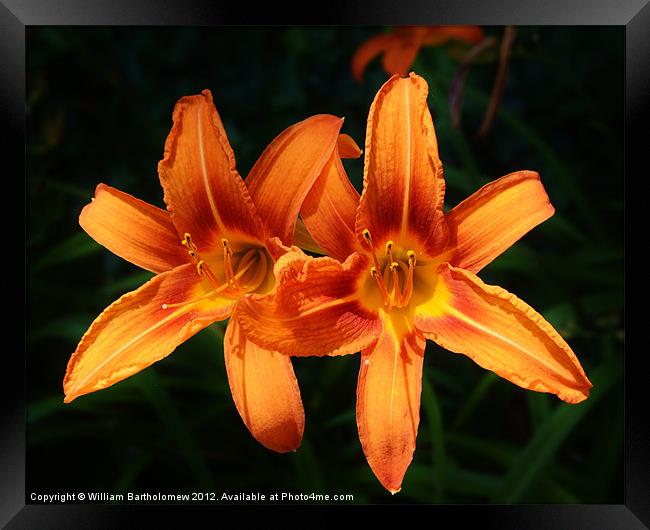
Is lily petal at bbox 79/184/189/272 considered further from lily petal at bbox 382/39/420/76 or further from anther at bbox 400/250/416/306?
lily petal at bbox 382/39/420/76

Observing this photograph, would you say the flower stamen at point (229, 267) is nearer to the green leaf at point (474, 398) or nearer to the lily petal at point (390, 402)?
the lily petal at point (390, 402)

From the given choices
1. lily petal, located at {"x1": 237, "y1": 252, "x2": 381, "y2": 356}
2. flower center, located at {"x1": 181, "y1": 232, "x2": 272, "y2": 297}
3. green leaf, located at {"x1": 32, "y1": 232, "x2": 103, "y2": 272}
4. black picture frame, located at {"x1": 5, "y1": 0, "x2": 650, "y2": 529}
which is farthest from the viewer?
green leaf, located at {"x1": 32, "y1": 232, "x2": 103, "y2": 272}

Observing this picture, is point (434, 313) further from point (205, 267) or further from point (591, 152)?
point (591, 152)

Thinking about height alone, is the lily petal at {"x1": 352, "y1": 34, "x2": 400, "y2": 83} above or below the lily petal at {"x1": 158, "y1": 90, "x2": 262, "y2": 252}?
above

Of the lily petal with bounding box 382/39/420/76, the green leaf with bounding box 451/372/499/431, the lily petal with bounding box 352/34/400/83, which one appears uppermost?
the lily petal with bounding box 352/34/400/83

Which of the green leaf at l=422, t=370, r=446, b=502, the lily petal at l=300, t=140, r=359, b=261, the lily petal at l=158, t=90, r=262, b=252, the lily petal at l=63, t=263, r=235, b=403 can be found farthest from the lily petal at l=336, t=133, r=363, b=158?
the green leaf at l=422, t=370, r=446, b=502

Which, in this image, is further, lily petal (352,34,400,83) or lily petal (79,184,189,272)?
lily petal (352,34,400,83)

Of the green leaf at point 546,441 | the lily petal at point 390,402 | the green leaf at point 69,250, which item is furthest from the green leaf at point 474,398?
the green leaf at point 69,250
